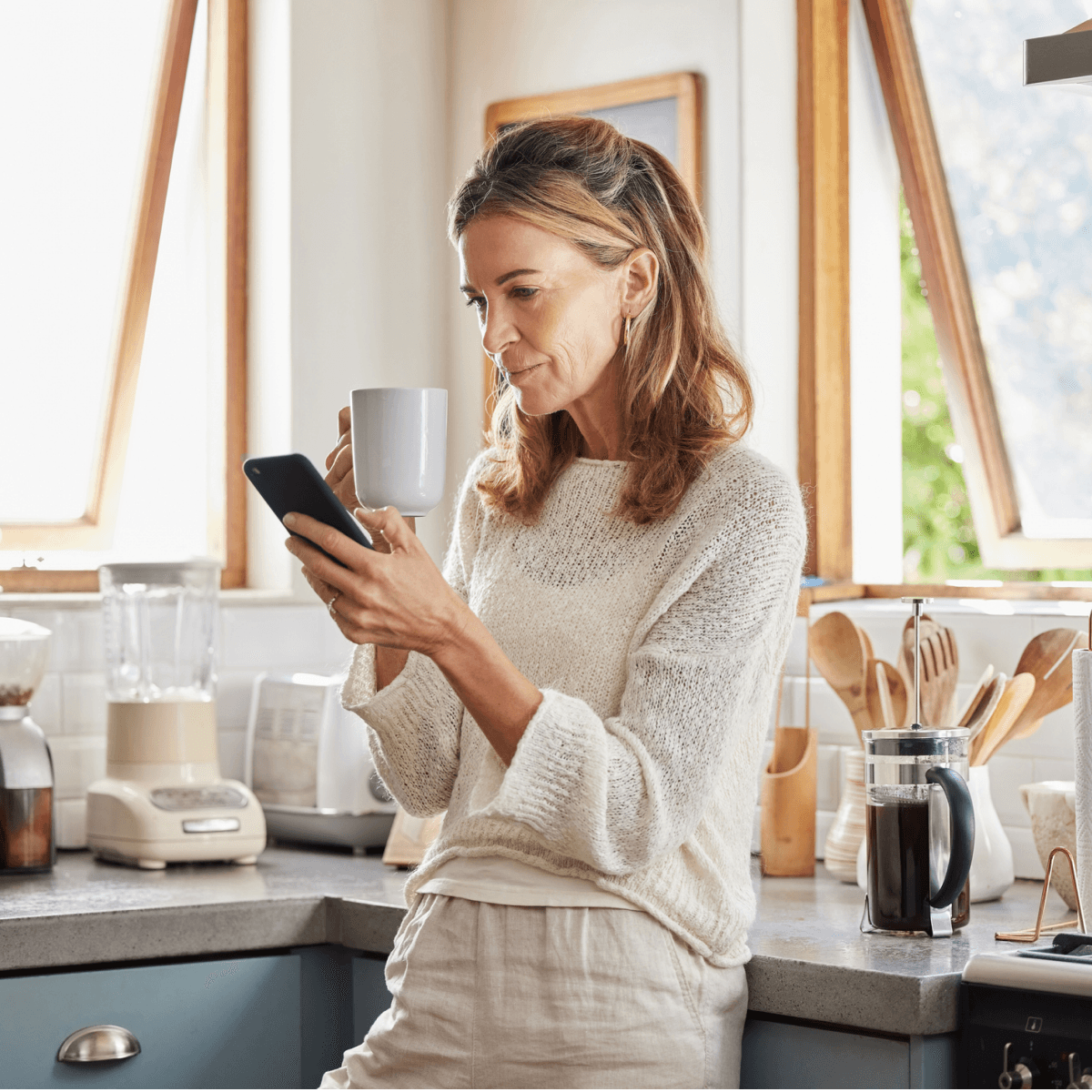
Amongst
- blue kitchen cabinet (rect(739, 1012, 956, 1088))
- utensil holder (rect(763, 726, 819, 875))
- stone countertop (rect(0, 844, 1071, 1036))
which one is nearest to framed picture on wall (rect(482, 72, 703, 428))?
utensil holder (rect(763, 726, 819, 875))

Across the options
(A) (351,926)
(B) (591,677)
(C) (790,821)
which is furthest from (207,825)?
(B) (591,677)

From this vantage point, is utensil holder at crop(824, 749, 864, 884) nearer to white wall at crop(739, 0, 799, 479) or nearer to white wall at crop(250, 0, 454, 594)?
white wall at crop(739, 0, 799, 479)

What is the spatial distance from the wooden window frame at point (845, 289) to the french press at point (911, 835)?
847 mm

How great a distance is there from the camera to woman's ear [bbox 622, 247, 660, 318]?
65.4 inches

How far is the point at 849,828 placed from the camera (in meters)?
2.32

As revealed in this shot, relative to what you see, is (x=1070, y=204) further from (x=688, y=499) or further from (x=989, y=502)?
(x=688, y=499)

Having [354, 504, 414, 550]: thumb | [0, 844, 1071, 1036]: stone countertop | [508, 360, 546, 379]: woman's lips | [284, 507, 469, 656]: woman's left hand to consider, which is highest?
[508, 360, 546, 379]: woman's lips

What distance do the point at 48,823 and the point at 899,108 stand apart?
1.81m

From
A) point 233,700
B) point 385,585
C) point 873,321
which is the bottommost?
point 233,700

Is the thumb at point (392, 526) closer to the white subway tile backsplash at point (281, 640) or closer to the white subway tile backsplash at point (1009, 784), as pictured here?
the white subway tile backsplash at point (1009, 784)

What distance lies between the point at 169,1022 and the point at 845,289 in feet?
5.31

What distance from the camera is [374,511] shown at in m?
1.42

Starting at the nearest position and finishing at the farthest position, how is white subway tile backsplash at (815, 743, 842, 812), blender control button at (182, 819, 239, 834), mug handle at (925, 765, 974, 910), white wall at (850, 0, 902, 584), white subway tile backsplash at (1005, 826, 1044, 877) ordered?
mug handle at (925, 765, 974, 910)
white subway tile backsplash at (1005, 826, 1044, 877)
blender control button at (182, 819, 239, 834)
white subway tile backsplash at (815, 743, 842, 812)
white wall at (850, 0, 902, 584)

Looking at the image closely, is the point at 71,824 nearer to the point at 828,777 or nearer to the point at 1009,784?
the point at 828,777
